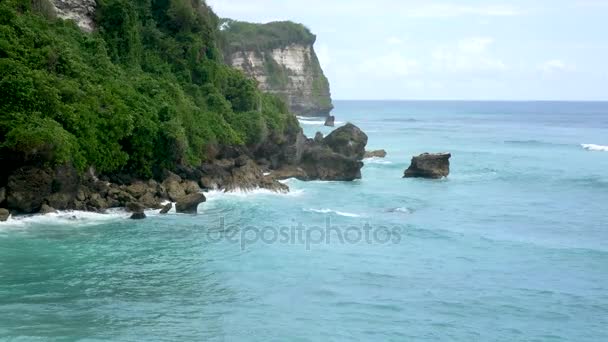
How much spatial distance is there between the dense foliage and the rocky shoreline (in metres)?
0.61

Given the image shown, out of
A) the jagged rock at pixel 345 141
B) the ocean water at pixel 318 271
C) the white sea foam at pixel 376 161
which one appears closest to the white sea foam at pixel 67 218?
the ocean water at pixel 318 271

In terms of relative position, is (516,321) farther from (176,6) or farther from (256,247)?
(176,6)

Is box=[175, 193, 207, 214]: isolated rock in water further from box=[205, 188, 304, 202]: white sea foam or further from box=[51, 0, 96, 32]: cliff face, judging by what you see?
box=[51, 0, 96, 32]: cliff face

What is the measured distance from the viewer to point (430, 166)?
49.4 metres

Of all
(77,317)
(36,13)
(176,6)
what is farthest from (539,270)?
(176,6)

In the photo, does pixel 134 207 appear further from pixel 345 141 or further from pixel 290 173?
pixel 345 141

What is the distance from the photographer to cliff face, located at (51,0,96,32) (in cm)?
4275

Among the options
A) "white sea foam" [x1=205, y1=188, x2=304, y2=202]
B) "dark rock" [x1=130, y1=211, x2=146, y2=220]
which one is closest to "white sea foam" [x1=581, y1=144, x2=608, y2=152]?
"white sea foam" [x1=205, y1=188, x2=304, y2=202]

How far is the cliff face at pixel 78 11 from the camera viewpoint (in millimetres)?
42750

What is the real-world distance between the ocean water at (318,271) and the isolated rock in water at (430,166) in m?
7.54

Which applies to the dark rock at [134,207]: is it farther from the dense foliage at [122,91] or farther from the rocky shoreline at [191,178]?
the dense foliage at [122,91]

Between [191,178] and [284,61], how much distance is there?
248ft

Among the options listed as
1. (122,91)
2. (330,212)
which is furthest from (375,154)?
(122,91)

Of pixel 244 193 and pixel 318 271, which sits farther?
pixel 244 193
